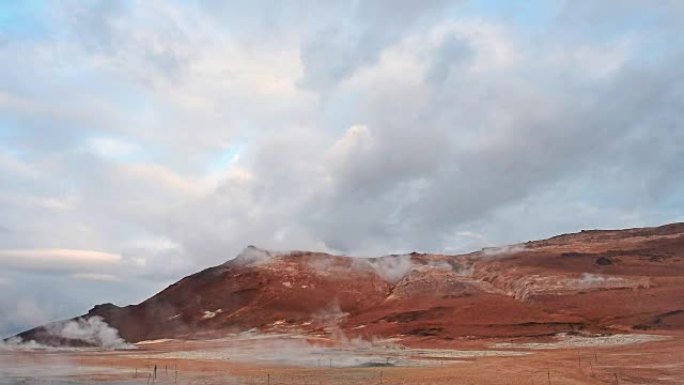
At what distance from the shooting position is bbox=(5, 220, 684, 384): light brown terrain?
50.8 m

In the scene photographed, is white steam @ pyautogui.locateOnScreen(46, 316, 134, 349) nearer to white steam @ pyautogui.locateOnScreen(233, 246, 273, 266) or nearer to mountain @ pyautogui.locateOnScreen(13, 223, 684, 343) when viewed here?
mountain @ pyautogui.locateOnScreen(13, 223, 684, 343)

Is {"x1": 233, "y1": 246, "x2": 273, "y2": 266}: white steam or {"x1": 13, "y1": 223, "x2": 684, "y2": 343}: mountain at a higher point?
{"x1": 233, "y1": 246, "x2": 273, "y2": 266}: white steam

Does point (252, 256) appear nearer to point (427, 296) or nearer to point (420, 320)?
point (427, 296)

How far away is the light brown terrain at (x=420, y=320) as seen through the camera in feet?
167

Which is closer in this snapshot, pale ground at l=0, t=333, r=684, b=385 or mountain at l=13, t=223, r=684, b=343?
pale ground at l=0, t=333, r=684, b=385

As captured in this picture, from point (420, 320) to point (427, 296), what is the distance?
696 inches

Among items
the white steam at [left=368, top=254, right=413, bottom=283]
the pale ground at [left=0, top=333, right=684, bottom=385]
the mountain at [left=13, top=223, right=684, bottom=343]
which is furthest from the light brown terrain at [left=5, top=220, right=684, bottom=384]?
the white steam at [left=368, top=254, right=413, bottom=283]

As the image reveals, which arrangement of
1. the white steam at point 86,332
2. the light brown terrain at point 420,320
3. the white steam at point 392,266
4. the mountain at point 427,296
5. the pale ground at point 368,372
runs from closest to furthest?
1. the pale ground at point 368,372
2. the light brown terrain at point 420,320
3. the mountain at point 427,296
4. the white steam at point 86,332
5. the white steam at point 392,266

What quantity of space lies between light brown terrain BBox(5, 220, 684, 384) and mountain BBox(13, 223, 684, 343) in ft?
1.42

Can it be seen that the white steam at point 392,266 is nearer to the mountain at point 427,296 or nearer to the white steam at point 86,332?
Answer: the mountain at point 427,296

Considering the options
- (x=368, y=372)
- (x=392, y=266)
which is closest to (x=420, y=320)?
(x=392, y=266)

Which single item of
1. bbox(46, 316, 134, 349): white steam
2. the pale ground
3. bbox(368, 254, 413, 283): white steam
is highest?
bbox(368, 254, 413, 283): white steam

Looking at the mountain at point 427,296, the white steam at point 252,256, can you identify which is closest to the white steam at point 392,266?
the mountain at point 427,296

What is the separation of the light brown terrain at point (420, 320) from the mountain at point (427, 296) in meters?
0.43
